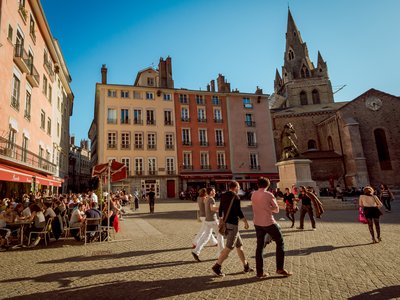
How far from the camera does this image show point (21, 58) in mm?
12930

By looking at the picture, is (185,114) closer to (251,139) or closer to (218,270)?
(251,139)

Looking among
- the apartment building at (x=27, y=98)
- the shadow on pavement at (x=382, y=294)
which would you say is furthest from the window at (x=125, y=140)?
the shadow on pavement at (x=382, y=294)

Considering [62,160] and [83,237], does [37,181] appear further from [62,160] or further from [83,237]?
[62,160]

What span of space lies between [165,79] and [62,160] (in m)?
17.2

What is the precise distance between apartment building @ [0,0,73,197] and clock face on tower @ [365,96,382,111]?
3993 centimetres

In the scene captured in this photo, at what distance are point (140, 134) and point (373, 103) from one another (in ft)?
110

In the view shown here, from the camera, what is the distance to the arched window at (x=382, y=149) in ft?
111

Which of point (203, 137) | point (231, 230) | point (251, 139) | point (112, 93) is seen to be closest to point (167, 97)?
point (112, 93)

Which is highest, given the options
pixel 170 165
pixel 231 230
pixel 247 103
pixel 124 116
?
pixel 247 103

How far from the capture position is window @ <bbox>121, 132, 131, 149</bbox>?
30.2 m

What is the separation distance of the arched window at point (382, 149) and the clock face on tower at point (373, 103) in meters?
3.22

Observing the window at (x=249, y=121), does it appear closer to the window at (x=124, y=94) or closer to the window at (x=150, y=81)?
the window at (x=150, y=81)

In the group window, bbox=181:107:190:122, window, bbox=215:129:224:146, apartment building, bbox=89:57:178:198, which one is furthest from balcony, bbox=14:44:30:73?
window, bbox=215:129:224:146

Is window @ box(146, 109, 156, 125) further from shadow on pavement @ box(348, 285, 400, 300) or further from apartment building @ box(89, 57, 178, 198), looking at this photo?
shadow on pavement @ box(348, 285, 400, 300)
